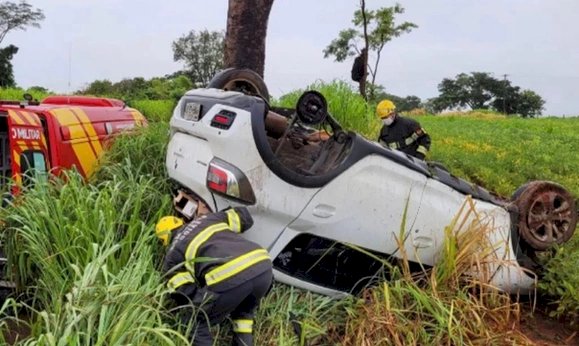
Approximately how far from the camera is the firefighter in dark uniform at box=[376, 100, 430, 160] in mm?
6586

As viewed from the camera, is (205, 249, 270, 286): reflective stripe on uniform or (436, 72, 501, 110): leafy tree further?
(436, 72, 501, 110): leafy tree

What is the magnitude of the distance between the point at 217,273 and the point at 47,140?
200 cm

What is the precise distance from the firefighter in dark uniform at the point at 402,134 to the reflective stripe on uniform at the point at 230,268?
371 cm

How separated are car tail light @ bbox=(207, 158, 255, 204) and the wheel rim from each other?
203 cm

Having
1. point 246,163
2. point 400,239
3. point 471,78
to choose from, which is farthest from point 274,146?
point 471,78

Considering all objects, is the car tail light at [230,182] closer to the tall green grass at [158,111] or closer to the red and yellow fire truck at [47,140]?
the red and yellow fire truck at [47,140]

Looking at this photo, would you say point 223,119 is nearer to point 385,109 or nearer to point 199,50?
point 385,109

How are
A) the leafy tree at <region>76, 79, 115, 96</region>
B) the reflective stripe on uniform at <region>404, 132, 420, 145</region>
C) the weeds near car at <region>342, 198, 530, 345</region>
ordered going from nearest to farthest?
the weeds near car at <region>342, 198, 530, 345</region> < the reflective stripe on uniform at <region>404, 132, 420, 145</region> < the leafy tree at <region>76, 79, 115, 96</region>

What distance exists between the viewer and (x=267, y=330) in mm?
3389

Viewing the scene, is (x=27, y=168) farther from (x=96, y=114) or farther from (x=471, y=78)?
A: (x=471, y=78)

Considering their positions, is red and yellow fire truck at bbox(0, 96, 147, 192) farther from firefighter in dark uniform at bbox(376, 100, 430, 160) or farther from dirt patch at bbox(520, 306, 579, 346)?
dirt patch at bbox(520, 306, 579, 346)

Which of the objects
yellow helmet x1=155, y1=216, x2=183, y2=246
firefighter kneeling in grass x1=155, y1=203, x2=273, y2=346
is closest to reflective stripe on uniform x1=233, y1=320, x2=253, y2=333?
firefighter kneeling in grass x1=155, y1=203, x2=273, y2=346

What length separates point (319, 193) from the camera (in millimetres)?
3434

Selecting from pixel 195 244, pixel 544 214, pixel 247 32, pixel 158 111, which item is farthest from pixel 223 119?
pixel 158 111
